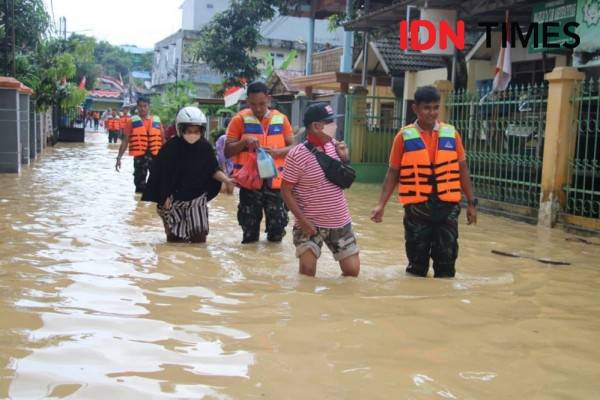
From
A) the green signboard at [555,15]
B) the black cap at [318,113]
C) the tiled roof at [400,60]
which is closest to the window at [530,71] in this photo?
the green signboard at [555,15]

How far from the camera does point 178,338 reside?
373cm

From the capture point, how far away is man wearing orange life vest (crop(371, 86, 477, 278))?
5.26 metres

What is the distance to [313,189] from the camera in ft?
17.3

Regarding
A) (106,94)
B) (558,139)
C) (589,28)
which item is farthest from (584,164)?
(106,94)

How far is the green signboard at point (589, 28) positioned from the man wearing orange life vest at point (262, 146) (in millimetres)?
5829

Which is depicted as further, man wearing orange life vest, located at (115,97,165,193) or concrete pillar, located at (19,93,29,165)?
concrete pillar, located at (19,93,29,165)

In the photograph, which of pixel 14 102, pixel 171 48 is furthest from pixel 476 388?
pixel 171 48

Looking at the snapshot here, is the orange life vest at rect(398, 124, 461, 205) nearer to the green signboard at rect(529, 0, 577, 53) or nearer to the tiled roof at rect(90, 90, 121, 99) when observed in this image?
the green signboard at rect(529, 0, 577, 53)

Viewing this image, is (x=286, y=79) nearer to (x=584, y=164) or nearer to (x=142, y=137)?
(x=142, y=137)

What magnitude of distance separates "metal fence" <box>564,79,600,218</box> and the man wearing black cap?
15.4 ft

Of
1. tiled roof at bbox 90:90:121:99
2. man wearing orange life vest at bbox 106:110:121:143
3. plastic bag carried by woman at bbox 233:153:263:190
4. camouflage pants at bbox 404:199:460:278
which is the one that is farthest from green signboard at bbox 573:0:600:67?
tiled roof at bbox 90:90:121:99

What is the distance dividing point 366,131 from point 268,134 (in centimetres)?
1001

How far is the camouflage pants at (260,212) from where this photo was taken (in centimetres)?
700

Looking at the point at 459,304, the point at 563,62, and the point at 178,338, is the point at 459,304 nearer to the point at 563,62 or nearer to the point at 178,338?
the point at 178,338
